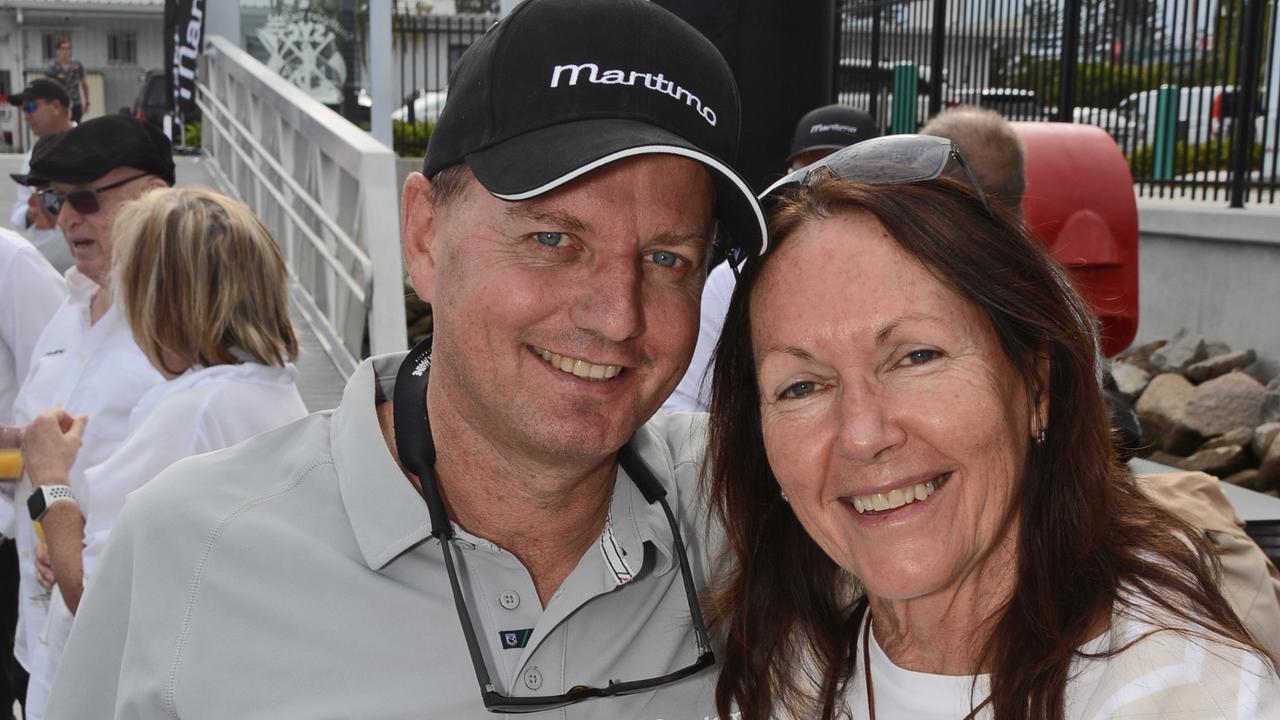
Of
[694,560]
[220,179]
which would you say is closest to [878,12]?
[220,179]

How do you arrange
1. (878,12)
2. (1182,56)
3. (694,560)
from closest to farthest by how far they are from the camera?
(694,560) < (1182,56) < (878,12)

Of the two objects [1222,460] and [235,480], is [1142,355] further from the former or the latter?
[235,480]

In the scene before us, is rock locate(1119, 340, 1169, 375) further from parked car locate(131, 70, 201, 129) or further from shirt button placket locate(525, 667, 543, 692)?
parked car locate(131, 70, 201, 129)

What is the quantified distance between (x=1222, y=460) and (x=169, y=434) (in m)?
6.65

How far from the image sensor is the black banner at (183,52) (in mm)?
13969

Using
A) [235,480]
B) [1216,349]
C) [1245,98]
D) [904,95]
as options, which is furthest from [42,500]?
[904,95]

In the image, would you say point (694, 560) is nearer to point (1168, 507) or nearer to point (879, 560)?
point (879, 560)

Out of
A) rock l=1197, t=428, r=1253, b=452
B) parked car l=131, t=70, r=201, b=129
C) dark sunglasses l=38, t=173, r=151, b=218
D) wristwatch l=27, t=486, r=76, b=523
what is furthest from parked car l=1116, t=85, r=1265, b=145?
parked car l=131, t=70, r=201, b=129

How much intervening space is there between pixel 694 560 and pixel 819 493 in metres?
0.53

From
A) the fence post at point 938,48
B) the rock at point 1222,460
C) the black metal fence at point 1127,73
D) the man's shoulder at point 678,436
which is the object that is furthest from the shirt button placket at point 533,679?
the fence post at point 938,48

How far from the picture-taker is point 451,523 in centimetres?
223

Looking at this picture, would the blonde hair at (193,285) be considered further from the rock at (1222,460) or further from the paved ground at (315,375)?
the rock at (1222,460)

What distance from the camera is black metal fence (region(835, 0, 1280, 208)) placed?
31.2 feet

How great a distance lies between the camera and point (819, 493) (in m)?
2.12
